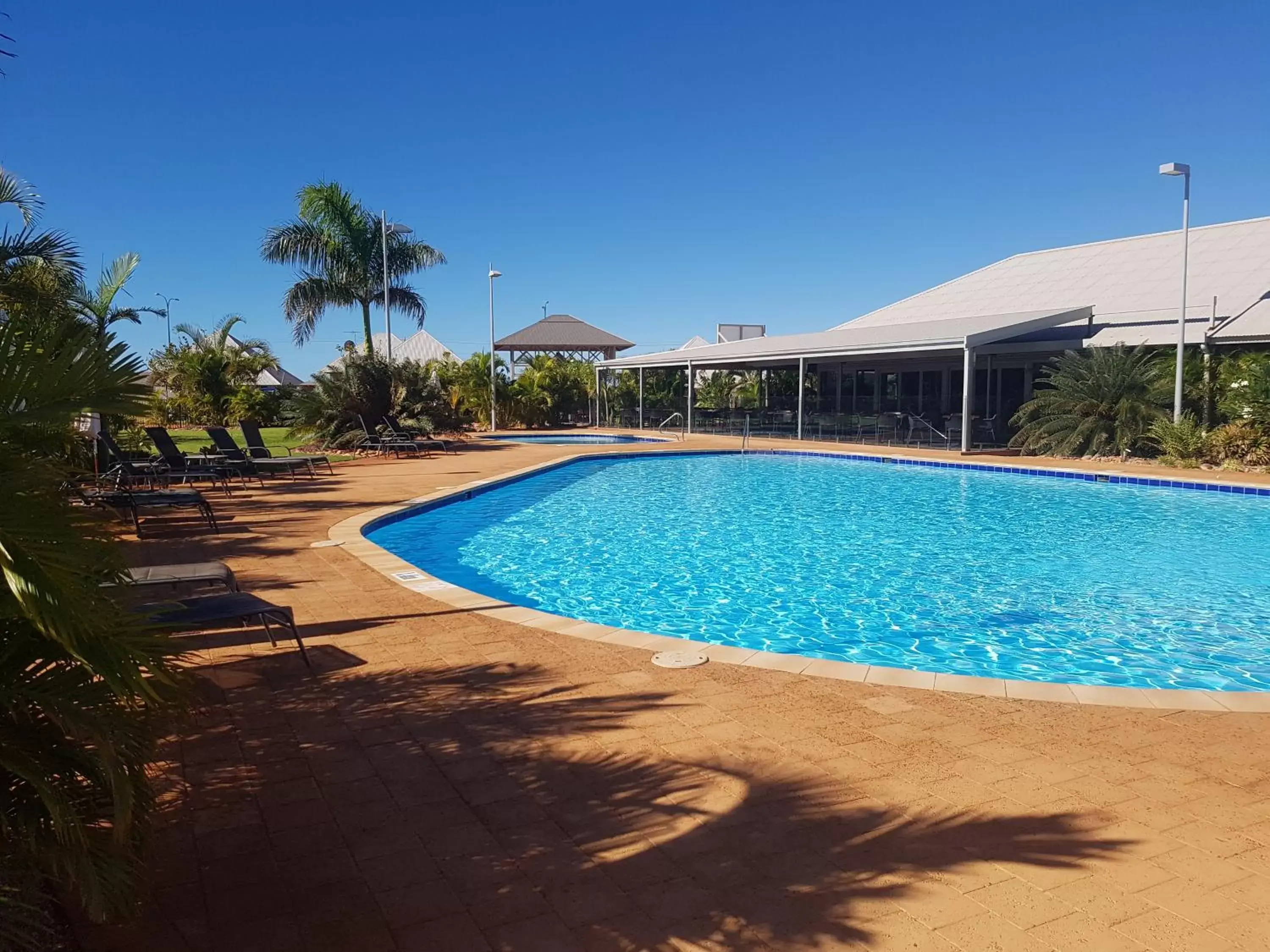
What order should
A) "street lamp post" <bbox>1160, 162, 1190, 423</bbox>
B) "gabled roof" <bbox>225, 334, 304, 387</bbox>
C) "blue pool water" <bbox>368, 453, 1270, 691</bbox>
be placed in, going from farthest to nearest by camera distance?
"gabled roof" <bbox>225, 334, 304, 387</bbox>, "street lamp post" <bbox>1160, 162, 1190, 423</bbox>, "blue pool water" <bbox>368, 453, 1270, 691</bbox>

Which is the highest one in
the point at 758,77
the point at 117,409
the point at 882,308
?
the point at 758,77

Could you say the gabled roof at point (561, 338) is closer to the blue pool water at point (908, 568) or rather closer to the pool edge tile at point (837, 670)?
the blue pool water at point (908, 568)

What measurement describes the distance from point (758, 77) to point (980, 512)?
44.2 ft

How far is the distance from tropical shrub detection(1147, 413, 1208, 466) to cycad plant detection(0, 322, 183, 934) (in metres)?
18.7

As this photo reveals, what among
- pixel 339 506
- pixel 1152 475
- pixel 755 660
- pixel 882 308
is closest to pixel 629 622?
pixel 755 660

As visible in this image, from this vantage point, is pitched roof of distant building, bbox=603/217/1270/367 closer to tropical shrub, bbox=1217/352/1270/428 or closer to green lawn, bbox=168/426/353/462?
tropical shrub, bbox=1217/352/1270/428

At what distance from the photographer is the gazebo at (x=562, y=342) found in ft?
127

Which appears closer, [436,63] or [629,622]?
[629,622]

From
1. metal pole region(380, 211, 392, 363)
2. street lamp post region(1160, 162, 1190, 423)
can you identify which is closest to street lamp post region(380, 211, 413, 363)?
metal pole region(380, 211, 392, 363)

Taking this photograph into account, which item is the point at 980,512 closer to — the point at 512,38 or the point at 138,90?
the point at 512,38

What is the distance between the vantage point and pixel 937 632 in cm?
750

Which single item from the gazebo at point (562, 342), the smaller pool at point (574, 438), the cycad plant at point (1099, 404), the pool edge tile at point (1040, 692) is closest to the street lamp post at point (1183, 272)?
the cycad plant at point (1099, 404)

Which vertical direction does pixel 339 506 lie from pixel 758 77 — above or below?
below

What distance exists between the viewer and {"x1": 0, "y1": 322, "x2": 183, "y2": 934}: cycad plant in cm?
179
